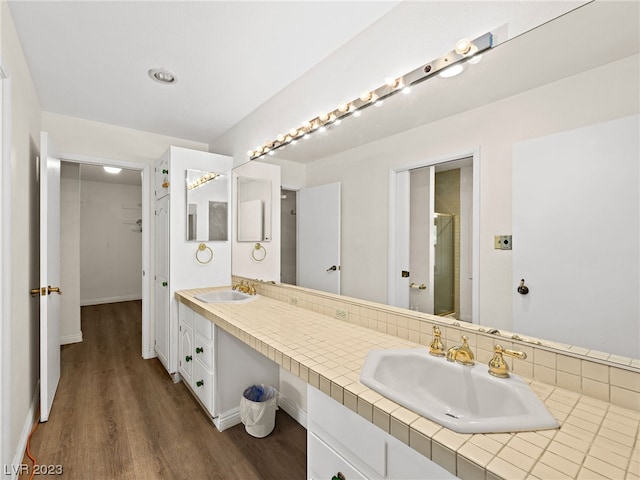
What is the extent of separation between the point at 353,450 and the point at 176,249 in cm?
231

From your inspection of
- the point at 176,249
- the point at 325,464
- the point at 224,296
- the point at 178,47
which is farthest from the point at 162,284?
the point at 325,464

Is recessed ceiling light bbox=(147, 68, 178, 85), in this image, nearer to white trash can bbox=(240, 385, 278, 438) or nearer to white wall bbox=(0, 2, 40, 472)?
white wall bbox=(0, 2, 40, 472)

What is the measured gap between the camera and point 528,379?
101 centimetres

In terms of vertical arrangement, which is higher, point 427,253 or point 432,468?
point 427,253

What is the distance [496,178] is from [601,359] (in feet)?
2.07

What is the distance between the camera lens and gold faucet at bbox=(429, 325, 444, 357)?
46.1 inches

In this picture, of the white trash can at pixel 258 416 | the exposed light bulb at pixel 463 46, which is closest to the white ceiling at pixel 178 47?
the exposed light bulb at pixel 463 46

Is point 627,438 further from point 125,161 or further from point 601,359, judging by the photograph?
point 125,161

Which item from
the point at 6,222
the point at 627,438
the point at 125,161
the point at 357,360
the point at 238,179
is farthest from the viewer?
the point at 125,161

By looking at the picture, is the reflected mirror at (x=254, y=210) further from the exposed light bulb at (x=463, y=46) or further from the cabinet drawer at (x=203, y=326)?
the exposed light bulb at (x=463, y=46)

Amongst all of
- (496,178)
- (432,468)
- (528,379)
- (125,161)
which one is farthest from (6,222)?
(528,379)

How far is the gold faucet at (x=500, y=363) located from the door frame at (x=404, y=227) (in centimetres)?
16

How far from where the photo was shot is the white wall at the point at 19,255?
4.72 ft

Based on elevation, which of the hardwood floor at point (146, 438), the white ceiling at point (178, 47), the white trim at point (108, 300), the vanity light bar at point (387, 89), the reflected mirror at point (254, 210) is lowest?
the hardwood floor at point (146, 438)
